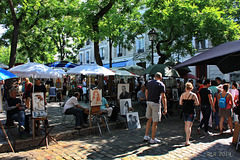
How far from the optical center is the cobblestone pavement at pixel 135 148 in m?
4.86

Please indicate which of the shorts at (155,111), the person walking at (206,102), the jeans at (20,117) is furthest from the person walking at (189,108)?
the jeans at (20,117)

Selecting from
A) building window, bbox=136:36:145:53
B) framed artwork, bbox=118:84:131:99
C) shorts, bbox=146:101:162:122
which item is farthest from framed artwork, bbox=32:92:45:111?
building window, bbox=136:36:145:53

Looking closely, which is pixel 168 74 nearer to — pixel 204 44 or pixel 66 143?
pixel 66 143

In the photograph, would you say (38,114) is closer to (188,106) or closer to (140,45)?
(188,106)

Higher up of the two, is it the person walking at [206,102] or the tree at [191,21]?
the tree at [191,21]

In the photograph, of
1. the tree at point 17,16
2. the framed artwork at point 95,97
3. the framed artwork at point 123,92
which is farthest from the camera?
the tree at point 17,16

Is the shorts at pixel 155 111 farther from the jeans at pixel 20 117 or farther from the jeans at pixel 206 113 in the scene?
the jeans at pixel 20 117

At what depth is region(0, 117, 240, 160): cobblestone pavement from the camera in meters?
4.86

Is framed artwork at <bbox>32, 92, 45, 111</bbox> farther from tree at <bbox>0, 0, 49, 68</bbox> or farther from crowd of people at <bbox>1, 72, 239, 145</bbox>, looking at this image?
tree at <bbox>0, 0, 49, 68</bbox>

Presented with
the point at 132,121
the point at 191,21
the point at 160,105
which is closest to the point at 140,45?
the point at 191,21

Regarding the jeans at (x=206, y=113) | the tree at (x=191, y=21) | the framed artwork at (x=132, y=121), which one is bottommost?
the framed artwork at (x=132, y=121)

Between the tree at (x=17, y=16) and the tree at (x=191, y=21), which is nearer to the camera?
the tree at (x=191, y=21)

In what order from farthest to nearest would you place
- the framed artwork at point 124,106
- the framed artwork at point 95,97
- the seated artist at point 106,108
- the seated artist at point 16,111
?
1. the framed artwork at point 124,106
2. the seated artist at point 106,108
3. the framed artwork at point 95,97
4. the seated artist at point 16,111

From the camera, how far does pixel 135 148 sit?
5.37m
